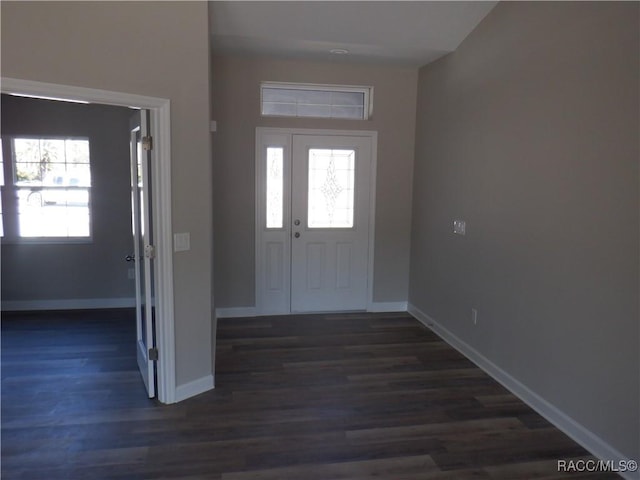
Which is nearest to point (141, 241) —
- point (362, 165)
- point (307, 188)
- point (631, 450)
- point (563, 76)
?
point (307, 188)

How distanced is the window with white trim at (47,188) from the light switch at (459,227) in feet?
13.2

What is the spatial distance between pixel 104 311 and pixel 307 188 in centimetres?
271

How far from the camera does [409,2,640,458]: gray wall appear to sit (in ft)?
8.02

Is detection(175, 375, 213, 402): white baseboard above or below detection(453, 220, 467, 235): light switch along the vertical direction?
below

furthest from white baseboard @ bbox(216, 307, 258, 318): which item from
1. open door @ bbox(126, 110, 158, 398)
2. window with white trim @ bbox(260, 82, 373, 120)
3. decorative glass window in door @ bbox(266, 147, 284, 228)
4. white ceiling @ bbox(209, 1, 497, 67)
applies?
white ceiling @ bbox(209, 1, 497, 67)

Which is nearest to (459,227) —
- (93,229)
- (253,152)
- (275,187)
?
(275,187)

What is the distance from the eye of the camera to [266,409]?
3.06 m

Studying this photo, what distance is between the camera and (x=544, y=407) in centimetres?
304

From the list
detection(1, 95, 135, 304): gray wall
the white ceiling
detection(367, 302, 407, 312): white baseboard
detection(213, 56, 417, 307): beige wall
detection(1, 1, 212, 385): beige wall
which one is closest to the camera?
detection(1, 1, 212, 385): beige wall

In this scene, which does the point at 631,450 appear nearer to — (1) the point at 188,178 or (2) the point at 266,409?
(2) the point at 266,409

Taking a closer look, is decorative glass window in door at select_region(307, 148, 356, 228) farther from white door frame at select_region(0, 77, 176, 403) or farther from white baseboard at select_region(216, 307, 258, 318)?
white door frame at select_region(0, 77, 176, 403)

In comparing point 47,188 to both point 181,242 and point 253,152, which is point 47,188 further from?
point 181,242

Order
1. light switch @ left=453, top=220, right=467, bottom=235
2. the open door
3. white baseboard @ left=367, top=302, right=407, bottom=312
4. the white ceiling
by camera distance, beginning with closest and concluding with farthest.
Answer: the open door → the white ceiling → light switch @ left=453, top=220, right=467, bottom=235 → white baseboard @ left=367, top=302, right=407, bottom=312

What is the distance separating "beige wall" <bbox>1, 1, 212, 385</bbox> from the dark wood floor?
49 centimetres
